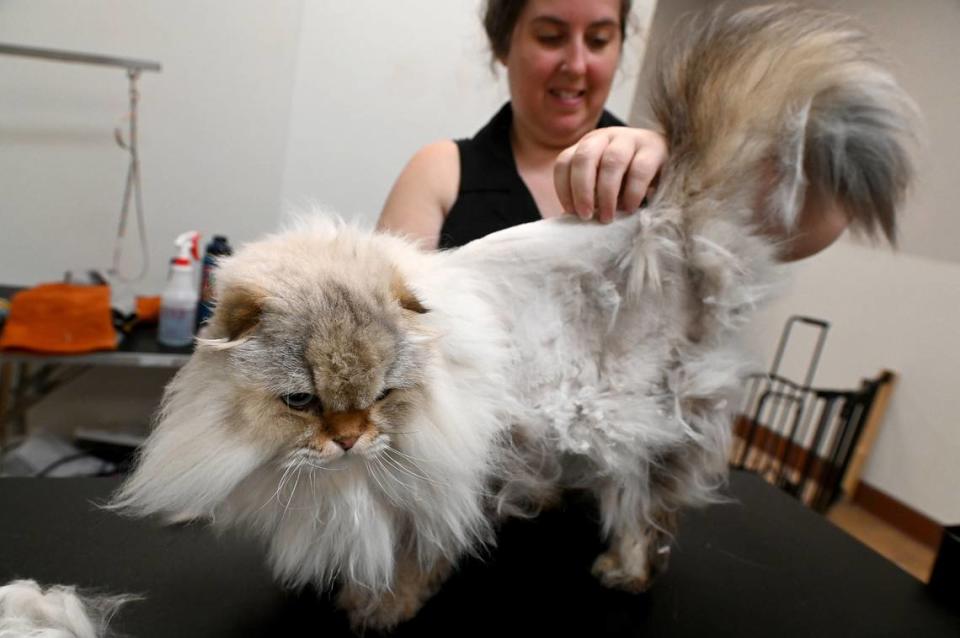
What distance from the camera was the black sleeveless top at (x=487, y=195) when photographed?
1077 millimetres

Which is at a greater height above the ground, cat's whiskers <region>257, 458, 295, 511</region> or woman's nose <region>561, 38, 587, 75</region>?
woman's nose <region>561, 38, 587, 75</region>

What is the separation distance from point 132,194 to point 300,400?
5.19 feet

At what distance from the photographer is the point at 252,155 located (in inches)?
73.9

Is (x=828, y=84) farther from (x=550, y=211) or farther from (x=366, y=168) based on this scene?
(x=366, y=168)

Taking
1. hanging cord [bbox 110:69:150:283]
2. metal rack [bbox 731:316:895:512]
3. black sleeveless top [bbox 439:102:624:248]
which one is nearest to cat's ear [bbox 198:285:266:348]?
black sleeveless top [bbox 439:102:624:248]

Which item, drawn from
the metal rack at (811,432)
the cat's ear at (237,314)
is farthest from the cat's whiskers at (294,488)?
the metal rack at (811,432)

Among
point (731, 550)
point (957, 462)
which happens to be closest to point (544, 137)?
point (731, 550)

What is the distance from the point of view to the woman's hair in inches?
42.6

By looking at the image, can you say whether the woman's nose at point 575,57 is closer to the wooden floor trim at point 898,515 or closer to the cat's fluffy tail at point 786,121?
the cat's fluffy tail at point 786,121

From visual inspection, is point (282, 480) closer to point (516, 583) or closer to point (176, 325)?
point (516, 583)

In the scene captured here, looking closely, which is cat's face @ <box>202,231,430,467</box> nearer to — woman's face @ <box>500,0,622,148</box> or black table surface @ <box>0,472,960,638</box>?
black table surface @ <box>0,472,960,638</box>

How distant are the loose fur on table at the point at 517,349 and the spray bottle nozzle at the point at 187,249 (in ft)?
3.60

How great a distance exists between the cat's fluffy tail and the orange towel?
4.55 ft

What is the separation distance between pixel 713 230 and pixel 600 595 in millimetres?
477
